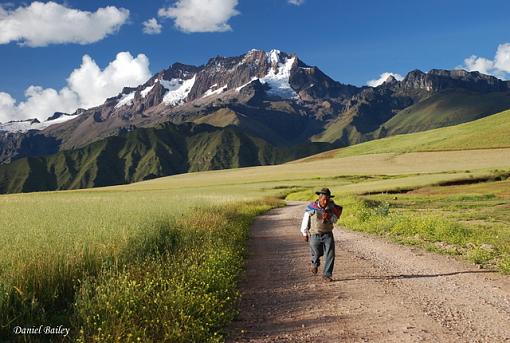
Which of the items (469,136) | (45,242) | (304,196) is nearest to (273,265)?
(45,242)

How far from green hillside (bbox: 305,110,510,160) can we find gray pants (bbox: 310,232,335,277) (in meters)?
124

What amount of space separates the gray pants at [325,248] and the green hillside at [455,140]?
123687 mm

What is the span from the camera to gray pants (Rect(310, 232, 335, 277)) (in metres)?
14.4

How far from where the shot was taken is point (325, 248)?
14977 millimetres

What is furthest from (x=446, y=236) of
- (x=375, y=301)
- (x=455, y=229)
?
(x=375, y=301)

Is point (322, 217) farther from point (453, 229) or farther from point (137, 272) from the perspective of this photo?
point (453, 229)

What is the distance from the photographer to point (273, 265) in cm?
1706

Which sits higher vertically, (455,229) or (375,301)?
(375,301)

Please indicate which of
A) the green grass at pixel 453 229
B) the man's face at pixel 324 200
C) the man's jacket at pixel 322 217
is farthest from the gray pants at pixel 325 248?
the green grass at pixel 453 229

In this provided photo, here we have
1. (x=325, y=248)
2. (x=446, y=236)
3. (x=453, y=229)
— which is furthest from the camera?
(x=453, y=229)

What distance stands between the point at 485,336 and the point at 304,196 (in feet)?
216

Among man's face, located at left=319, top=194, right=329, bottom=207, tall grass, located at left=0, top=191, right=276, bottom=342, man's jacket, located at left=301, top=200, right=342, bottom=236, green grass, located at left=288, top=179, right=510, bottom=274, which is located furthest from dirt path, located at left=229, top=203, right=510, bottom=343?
man's face, located at left=319, top=194, right=329, bottom=207

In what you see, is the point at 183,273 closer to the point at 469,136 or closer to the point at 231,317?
the point at 231,317

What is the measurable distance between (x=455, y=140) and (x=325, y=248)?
144147mm
